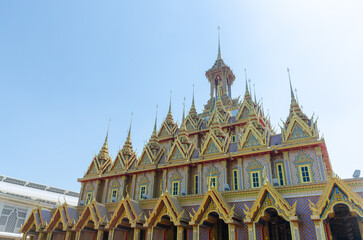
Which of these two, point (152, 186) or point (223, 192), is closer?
point (223, 192)

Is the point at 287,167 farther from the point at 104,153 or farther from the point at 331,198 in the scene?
the point at 104,153

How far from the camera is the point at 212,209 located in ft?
58.4

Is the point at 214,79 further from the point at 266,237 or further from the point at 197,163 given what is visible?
the point at 266,237

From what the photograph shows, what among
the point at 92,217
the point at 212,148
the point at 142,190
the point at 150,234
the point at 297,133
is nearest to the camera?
the point at 150,234

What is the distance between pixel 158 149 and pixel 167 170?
4124 mm

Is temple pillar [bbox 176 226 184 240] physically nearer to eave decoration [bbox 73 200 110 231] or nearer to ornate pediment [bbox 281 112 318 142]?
eave decoration [bbox 73 200 110 231]

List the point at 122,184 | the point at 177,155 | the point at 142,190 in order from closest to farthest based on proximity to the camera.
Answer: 1. the point at 177,155
2. the point at 142,190
3. the point at 122,184

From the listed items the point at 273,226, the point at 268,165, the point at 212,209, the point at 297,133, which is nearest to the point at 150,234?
the point at 212,209

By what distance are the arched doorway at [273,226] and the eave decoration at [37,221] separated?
670 inches

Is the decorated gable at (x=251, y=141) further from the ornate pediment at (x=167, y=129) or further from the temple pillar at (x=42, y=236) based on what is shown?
the temple pillar at (x=42, y=236)

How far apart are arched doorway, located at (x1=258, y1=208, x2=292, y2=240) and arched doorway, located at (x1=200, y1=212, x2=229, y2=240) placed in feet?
10.1

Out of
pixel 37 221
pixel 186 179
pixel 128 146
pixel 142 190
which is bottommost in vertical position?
pixel 37 221

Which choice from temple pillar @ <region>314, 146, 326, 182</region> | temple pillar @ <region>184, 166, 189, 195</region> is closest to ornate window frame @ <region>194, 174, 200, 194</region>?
temple pillar @ <region>184, 166, 189, 195</region>

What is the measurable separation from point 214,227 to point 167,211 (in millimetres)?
3459
